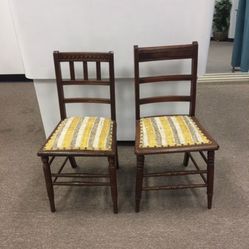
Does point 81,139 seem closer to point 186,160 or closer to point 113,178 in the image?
point 113,178

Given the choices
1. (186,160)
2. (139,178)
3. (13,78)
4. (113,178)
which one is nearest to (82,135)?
(113,178)

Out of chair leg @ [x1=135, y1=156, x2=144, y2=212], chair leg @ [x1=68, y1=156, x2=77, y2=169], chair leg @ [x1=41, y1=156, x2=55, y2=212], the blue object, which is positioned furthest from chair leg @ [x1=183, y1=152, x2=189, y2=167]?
the blue object

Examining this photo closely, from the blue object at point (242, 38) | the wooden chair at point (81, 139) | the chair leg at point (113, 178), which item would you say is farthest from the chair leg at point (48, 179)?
the blue object at point (242, 38)

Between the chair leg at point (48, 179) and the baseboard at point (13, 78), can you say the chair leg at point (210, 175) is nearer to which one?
the chair leg at point (48, 179)

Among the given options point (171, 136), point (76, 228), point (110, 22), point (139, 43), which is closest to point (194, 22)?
point (139, 43)

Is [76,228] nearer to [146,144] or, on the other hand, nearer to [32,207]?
[32,207]

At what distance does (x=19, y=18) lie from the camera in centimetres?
Result: 184

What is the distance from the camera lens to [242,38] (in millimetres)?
3594

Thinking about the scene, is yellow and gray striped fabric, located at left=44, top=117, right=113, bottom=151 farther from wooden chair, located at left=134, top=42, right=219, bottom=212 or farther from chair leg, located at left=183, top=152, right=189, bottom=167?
chair leg, located at left=183, top=152, right=189, bottom=167

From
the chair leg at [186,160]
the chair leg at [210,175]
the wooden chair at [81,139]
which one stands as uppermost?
the wooden chair at [81,139]

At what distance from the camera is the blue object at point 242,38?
3412 millimetres

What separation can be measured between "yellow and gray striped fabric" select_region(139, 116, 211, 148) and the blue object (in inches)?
84.3

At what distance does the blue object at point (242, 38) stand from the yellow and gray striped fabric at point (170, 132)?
2.14m

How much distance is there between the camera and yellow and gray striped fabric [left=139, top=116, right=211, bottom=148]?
1.55 meters
